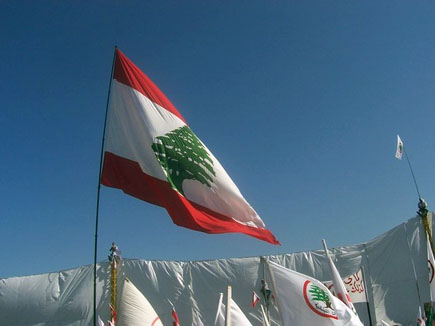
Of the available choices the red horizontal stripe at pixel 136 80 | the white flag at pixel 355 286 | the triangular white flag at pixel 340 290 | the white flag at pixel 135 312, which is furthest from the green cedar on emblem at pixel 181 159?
the white flag at pixel 135 312

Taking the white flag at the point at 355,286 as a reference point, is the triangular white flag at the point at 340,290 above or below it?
below

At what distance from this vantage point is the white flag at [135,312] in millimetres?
14805

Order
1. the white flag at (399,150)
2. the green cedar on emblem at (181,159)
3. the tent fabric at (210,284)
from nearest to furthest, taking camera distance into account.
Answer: the green cedar on emblem at (181,159) < the white flag at (399,150) < the tent fabric at (210,284)

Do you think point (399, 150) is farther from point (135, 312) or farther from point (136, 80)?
point (136, 80)

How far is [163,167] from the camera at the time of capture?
17.3 feet

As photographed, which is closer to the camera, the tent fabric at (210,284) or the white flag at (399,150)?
the white flag at (399,150)

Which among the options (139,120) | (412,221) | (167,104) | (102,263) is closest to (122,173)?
(139,120)

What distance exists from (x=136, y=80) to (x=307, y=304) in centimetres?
329

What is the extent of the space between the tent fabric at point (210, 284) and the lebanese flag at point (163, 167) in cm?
1502

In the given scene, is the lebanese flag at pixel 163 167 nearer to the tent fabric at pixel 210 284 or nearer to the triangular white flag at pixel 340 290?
the triangular white flag at pixel 340 290

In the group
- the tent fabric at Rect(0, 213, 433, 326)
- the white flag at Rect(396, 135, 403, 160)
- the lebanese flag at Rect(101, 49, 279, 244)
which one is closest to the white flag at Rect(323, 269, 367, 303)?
the white flag at Rect(396, 135, 403, 160)

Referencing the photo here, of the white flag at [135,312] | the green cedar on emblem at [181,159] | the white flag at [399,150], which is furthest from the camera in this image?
the white flag at [399,150]

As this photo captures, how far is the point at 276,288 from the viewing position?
5.63m

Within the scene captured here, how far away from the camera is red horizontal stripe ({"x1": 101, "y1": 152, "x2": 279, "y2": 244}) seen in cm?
519
